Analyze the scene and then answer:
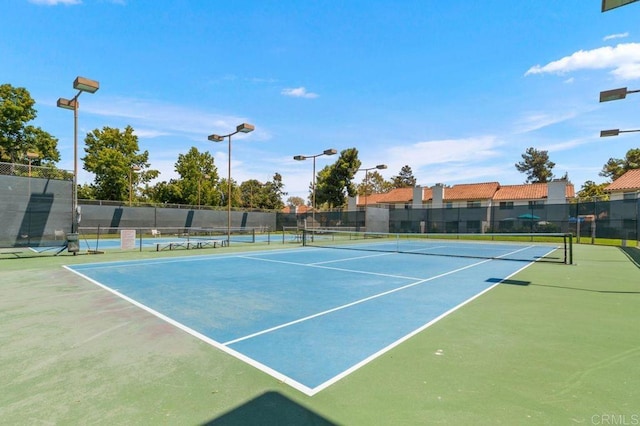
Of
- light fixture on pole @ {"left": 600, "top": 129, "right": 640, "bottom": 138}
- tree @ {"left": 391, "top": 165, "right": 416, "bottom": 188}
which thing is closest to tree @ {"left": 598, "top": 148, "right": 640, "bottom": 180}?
tree @ {"left": 391, "top": 165, "right": 416, "bottom": 188}

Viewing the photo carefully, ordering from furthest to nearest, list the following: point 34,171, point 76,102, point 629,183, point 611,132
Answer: point 629,183 → point 34,171 → point 76,102 → point 611,132

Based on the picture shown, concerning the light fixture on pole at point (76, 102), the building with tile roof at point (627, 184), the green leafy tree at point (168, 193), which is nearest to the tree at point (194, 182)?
the green leafy tree at point (168, 193)

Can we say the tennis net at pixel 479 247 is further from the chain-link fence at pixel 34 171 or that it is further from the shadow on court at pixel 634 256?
the chain-link fence at pixel 34 171

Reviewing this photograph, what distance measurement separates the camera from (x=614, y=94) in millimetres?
9484

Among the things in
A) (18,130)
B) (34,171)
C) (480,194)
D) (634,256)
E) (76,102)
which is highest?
(18,130)

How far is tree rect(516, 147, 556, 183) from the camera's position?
72250mm

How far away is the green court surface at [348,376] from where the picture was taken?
2.63 m

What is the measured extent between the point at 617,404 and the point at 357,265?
9432 millimetres

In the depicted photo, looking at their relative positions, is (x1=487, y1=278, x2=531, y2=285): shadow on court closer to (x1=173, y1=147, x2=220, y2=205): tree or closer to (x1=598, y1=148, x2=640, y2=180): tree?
(x1=173, y1=147, x2=220, y2=205): tree

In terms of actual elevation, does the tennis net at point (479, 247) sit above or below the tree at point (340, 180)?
below

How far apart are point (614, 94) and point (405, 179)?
86006 mm

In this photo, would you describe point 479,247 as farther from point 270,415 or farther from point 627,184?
point 627,184

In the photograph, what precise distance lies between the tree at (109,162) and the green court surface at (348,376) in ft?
124

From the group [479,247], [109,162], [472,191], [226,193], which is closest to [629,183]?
[472,191]
